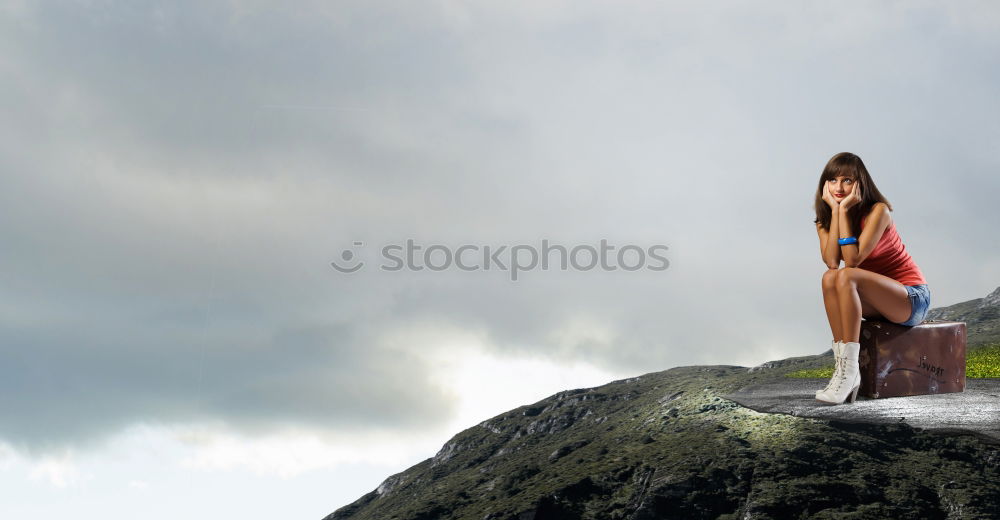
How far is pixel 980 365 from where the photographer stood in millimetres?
19297

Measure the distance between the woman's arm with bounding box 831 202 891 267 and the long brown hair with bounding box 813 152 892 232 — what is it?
154mm

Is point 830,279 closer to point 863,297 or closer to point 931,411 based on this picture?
point 863,297

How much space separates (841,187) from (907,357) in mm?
3354

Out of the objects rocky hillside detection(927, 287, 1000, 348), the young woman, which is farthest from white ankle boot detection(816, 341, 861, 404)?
rocky hillside detection(927, 287, 1000, 348)

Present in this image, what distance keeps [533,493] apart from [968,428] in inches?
372

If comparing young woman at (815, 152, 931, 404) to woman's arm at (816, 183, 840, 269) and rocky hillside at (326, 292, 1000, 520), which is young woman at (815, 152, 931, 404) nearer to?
woman's arm at (816, 183, 840, 269)

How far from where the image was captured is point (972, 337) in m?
26.2

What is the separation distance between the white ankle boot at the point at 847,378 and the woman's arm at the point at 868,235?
141 centimetres

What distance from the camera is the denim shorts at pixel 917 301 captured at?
1259 centimetres

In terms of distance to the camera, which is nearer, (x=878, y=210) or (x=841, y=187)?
(x=878, y=210)

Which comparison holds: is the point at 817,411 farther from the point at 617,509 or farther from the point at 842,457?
the point at 617,509

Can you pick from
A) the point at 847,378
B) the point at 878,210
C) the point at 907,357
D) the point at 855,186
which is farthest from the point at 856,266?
the point at 907,357

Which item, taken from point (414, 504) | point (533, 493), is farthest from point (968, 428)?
point (414, 504)

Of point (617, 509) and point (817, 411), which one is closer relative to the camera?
point (817, 411)
